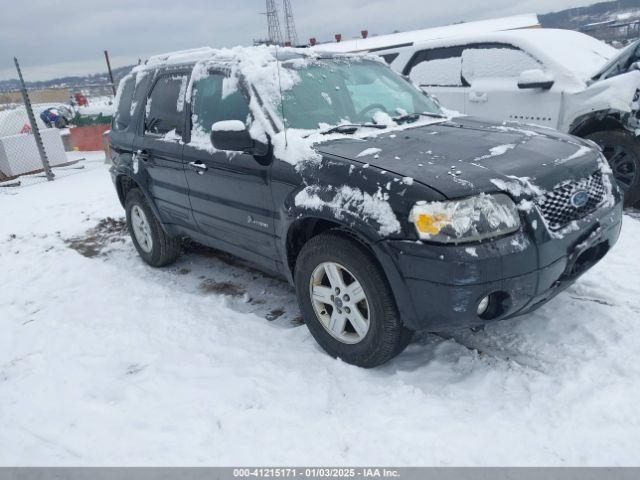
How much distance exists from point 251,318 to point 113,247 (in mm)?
2776

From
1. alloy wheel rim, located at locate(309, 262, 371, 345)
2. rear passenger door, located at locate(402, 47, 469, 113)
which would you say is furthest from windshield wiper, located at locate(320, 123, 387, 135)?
rear passenger door, located at locate(402, 47, 469, 113)

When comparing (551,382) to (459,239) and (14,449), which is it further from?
(14,449)

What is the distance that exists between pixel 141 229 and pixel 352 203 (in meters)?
3.10

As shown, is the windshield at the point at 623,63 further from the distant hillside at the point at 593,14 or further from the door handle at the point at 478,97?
the distant hillside at the point at 593,14

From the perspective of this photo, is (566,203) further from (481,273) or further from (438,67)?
(438,67)

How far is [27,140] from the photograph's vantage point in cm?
1108

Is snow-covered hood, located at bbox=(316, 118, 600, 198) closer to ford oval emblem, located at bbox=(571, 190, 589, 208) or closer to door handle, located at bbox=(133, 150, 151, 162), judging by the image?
ford oval emblem, located at bbox=(571, 190, 589, 208)

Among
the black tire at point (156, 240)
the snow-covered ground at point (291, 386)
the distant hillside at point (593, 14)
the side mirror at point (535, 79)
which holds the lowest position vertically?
the snow-covered ground at point (291, 386)

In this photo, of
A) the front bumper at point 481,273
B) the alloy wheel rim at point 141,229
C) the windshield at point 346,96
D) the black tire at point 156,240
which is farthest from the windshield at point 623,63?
Result: the alloy wheel rim at point 141,229

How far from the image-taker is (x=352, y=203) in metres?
2.55

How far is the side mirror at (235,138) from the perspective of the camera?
9.60 feet

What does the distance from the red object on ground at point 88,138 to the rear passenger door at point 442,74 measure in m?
10.6

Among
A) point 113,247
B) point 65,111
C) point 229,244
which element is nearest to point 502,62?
point 229,244

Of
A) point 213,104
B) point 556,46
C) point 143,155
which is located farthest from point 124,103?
point 556,46
